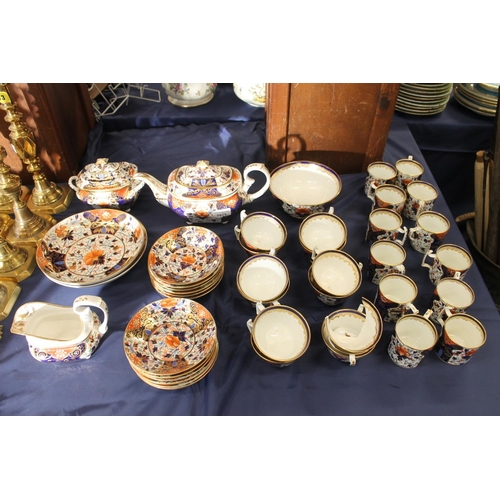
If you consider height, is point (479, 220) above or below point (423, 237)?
below

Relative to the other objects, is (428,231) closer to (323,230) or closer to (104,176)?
(323,230)

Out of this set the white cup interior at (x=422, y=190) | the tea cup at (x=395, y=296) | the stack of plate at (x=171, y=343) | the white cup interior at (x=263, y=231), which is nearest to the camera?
the stack of plate at (x=171, y=343)

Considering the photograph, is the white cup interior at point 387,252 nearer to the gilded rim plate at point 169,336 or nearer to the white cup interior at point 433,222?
the white cup interior at point 433,222

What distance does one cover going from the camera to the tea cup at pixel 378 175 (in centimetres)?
136

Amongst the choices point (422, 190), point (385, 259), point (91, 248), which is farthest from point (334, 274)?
point (91, 248)

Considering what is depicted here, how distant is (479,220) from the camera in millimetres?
1654

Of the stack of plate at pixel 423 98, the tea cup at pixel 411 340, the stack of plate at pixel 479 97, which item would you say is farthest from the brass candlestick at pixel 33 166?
the stack of plate at pixel 479 97

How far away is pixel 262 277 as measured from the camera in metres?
1.15

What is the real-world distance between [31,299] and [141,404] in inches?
17.6

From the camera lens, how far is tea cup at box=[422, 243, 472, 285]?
3.65 ft

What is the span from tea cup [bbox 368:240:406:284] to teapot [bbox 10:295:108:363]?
27.0 inches

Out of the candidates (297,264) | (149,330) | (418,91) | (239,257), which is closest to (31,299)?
(149,330)

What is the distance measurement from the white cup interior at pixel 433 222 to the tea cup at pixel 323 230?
0.77ft

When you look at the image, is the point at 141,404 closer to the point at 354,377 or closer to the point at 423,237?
the point at 354,377
